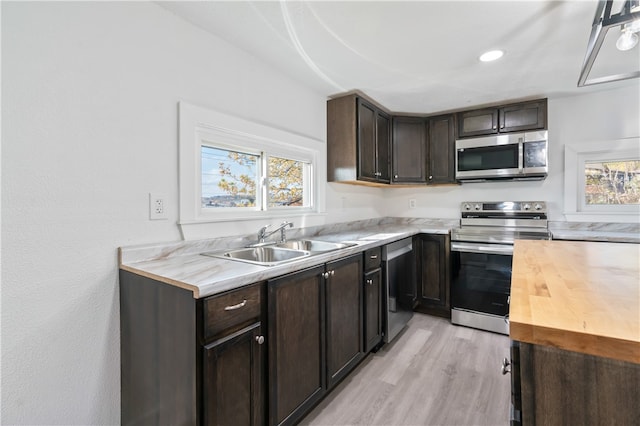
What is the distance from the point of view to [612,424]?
58 cm

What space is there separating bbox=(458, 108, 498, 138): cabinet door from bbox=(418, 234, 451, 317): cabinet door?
1.17 metres

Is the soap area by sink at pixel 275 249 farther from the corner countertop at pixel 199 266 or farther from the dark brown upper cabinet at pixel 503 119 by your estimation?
the dark brown upper cabinet at pixel 503 119

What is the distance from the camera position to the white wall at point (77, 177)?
112 centimetres

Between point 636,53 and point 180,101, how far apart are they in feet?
9.93

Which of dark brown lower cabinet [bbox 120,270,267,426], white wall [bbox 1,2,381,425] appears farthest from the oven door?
white wall [bbox 1,2,381,425]

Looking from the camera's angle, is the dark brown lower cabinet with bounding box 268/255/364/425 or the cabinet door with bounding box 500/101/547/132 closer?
the dark brown lower cabinet with bounding box 268/255/364/425


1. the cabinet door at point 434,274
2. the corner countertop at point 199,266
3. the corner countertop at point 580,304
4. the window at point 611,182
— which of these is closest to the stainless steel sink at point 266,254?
the corner countertop at point 199,266

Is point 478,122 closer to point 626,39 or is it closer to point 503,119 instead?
point 503,119

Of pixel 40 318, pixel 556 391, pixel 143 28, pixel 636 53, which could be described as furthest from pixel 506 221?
pixel 40 318

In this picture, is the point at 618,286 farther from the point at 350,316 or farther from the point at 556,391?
the point at 350,316

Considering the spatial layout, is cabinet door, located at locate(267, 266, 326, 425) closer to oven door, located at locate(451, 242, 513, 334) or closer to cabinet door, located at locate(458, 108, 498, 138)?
oven door, located at locate(451, 242, 513, 334)

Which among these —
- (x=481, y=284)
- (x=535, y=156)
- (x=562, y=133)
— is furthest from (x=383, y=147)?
(x=562, y=133)

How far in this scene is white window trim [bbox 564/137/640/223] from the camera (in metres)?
2.72

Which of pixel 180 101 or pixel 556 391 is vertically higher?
pixel 180 101
